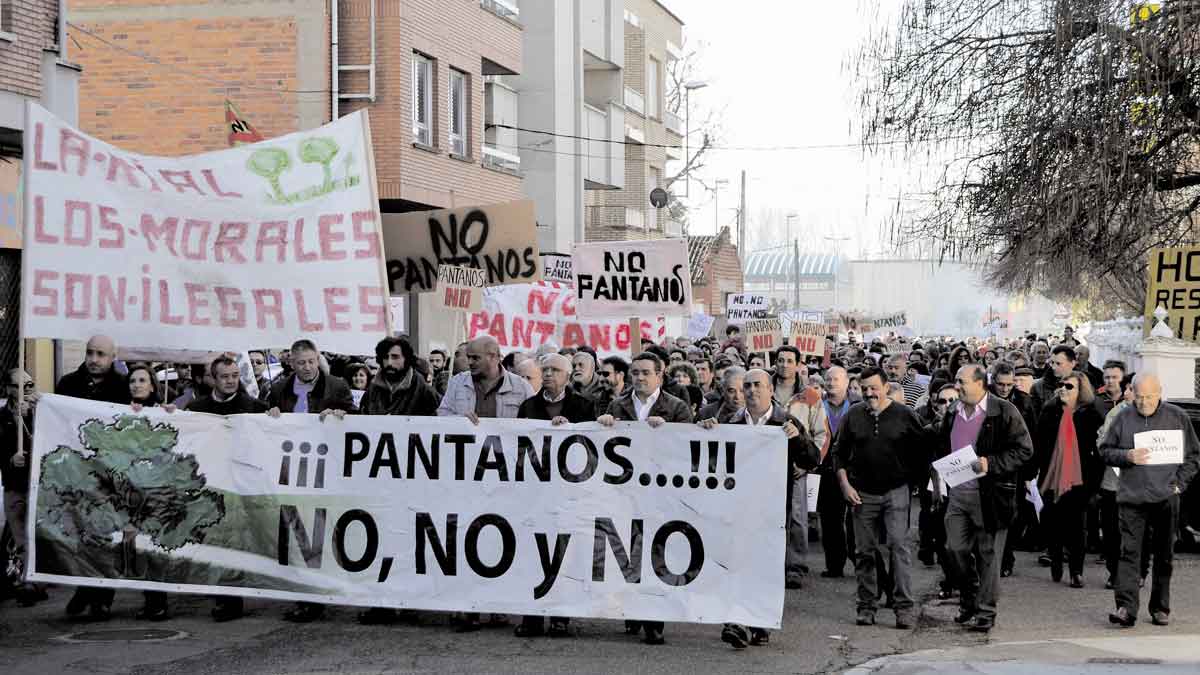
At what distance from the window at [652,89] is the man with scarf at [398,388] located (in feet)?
121

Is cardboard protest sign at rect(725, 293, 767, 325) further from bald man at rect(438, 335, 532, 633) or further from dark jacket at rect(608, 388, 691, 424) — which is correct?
dark jacket at rect(608, 388, 691, 424)

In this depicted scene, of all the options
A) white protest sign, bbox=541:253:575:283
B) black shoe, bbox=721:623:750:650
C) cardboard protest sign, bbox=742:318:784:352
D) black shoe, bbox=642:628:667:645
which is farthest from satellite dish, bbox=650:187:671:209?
black shoe, bbox=721:623:750:650

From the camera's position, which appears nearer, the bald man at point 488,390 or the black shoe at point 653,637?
the black shoe at point 653,637

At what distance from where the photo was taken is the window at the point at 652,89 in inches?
1890

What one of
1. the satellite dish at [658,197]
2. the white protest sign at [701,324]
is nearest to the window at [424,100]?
the white protest sign at [701,324]

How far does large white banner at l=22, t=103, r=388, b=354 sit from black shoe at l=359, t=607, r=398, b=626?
1767 mm

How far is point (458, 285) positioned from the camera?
1567 centimetres

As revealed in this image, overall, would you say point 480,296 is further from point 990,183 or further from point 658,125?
point 658,125

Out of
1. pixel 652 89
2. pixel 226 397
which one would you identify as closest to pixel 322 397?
pixel 226 397

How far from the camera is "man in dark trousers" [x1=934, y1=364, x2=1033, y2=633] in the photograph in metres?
10.6

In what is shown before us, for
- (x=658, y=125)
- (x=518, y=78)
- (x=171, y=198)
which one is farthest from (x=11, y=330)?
(x=658, y=125)

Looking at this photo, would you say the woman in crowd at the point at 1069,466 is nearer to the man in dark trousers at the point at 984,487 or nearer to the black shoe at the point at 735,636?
the man in dark trousers at the point at 984,487

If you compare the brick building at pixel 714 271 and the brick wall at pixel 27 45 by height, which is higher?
the brick wall at pixel 27 45

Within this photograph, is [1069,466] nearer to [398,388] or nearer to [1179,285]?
[1179,285]
